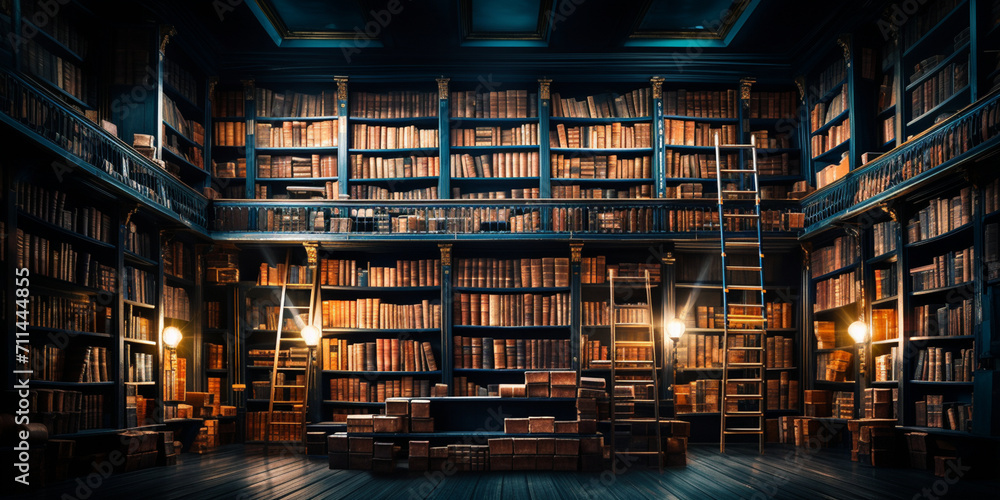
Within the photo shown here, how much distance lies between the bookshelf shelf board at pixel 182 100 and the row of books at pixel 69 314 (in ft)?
9.14

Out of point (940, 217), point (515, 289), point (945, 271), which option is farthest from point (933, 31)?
point (515, 289)

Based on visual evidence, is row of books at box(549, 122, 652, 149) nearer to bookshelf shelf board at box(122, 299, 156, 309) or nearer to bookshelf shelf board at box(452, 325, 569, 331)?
bookshelf shelf board at box(452, 325, 569, 331)

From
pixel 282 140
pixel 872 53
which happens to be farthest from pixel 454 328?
pixel 872 53

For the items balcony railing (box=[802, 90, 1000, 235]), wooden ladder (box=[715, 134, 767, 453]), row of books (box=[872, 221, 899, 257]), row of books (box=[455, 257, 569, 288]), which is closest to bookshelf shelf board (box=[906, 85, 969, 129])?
balcony railing (box=[802, 90, 1000, 235])

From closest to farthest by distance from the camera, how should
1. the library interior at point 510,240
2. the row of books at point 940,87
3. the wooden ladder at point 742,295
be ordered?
the library interior at point 510,240
the row of books at point 940,87
the wooden ladder at point 742,295

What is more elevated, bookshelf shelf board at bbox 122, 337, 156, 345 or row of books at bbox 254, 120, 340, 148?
row of books at bbox 254, 120, 340, 148

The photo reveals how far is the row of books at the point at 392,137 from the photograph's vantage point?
34.4 feet

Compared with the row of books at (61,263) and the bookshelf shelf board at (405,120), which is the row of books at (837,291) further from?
the row of books at (61,263)

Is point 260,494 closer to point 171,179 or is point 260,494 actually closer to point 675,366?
point 171,179

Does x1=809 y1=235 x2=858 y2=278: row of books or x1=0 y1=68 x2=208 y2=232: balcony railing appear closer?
x1=0 y1=68 x2=208 y2=232: balcony railing

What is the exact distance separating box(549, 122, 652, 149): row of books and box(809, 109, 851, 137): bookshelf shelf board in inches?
78.4

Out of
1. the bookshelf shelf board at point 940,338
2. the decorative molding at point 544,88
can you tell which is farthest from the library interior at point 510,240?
the bookshelf shelf board at point 940,338

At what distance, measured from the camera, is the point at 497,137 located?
1051cm

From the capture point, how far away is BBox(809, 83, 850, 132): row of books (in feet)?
30.9
